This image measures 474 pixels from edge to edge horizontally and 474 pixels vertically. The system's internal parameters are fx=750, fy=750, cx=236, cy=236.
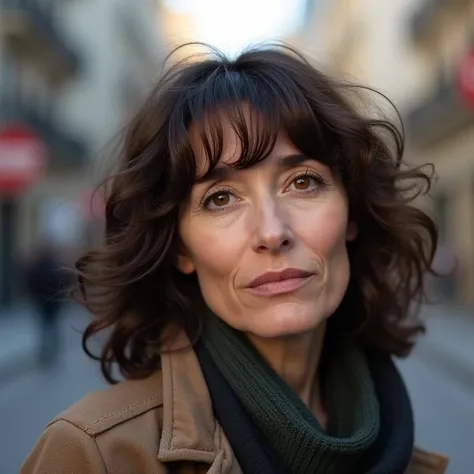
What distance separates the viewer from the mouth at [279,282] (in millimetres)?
1729

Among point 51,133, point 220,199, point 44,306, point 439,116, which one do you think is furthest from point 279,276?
point 51,133

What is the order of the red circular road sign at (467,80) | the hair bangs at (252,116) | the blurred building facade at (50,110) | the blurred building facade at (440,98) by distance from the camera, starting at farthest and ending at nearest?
1. the blurred building facade at (440,98)
2. the blurred building facade at (50,110)
3. the red circular road sign at (467,80)
4. the hair bangs at (252,116)

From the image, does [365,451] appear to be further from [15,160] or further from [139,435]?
[15,160]

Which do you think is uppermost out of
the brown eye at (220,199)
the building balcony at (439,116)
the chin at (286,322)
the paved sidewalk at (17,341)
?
the brown eye at (220,199)

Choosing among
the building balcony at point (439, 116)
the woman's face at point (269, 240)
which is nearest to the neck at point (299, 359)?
the woman's face at point (269, 240)

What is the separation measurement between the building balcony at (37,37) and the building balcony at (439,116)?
1255 cm

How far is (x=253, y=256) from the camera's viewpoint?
174 cm

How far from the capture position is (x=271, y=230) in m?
1.68

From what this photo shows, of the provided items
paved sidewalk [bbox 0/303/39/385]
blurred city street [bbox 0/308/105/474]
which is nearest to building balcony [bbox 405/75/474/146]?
paved sidewalk [bbox 0/303/39/385]

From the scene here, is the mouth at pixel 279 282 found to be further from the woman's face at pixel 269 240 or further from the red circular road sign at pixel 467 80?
the red circular road sign at pixel 467 80

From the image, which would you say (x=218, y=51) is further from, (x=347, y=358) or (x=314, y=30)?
(x=314, y=30)

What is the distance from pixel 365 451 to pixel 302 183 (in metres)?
0.67

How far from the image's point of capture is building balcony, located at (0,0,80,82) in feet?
71.7

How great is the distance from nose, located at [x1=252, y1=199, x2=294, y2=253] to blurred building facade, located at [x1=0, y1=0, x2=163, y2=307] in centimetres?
984
